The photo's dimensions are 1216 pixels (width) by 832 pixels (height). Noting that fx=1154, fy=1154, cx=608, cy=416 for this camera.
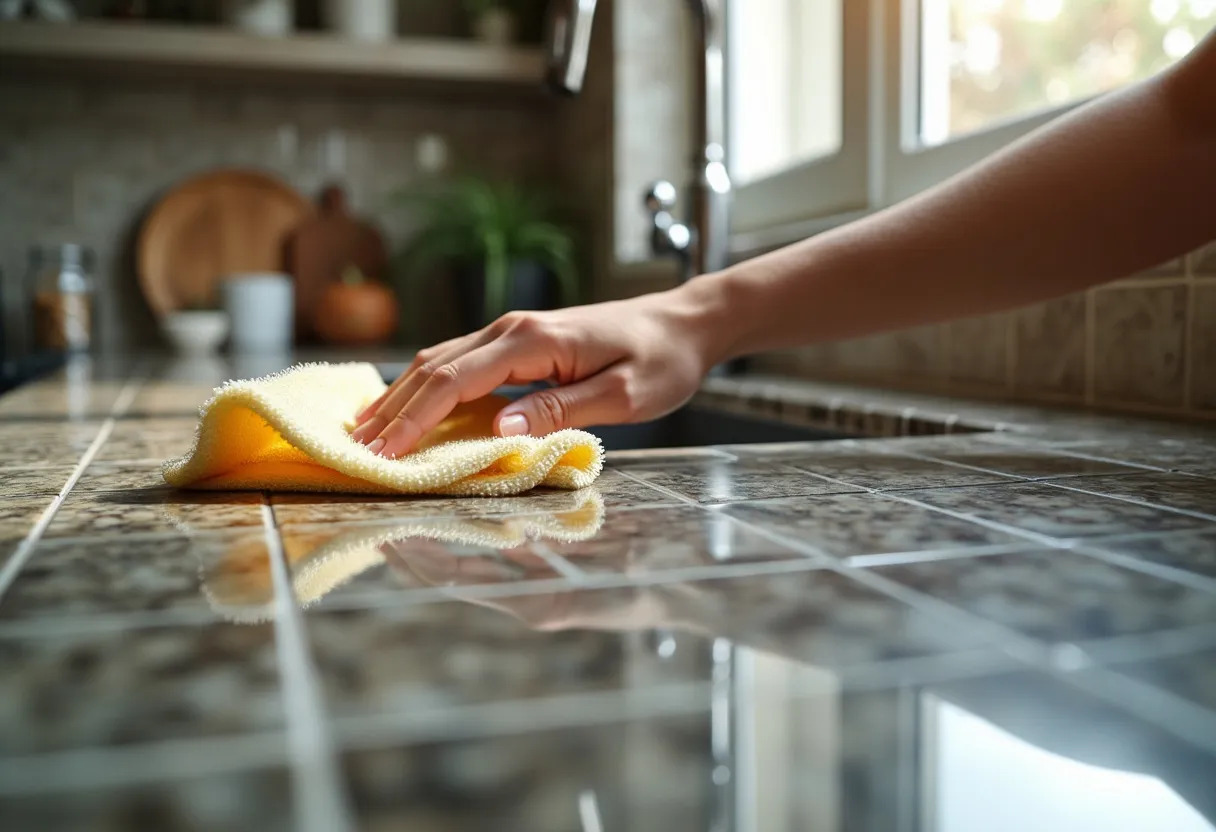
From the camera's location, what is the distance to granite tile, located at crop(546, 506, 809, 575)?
0.43 meters

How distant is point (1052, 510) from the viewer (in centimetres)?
52

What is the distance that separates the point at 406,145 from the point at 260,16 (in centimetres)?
46

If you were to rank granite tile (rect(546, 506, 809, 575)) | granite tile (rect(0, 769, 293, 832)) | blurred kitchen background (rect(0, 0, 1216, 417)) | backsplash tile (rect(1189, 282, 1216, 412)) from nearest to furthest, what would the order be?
granite tile (rect(0, 769, 293, 832)), granite tile (rect(546, 506, 809, 575)), backsplash tile (rect(1189, 282, 1216, 412)), blurred kitchen background (rect(0, 0, 1216, 417))

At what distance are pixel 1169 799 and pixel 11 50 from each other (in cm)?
240

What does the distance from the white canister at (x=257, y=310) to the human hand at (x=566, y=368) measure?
1.70 meters

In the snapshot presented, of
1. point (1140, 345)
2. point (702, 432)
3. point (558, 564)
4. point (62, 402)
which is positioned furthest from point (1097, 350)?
point (62, 402)

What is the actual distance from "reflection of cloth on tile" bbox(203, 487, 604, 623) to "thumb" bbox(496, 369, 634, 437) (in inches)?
4.4

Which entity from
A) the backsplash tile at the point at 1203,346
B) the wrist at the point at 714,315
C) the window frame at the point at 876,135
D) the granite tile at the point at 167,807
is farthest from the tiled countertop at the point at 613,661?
the window frame at the point at 876,135

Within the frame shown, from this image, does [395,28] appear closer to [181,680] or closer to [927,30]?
[927,30]

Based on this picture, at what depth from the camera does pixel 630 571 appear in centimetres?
41

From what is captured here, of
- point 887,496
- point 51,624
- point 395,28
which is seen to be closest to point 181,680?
point 51,624

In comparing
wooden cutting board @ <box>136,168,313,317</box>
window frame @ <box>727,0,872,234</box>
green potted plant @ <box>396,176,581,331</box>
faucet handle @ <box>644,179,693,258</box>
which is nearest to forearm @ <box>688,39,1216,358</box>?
faucet handle @ <box>644,179,693,258</box>

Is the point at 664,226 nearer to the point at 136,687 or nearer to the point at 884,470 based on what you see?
the point at 884,470

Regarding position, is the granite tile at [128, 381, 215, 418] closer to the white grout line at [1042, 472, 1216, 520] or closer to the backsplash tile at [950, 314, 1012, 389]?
the white grout line at [1042, 472, 1216, 520]
